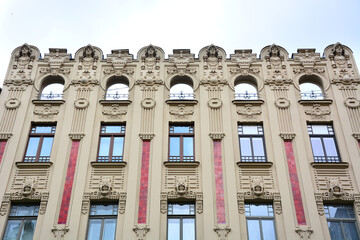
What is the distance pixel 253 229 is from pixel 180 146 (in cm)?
504

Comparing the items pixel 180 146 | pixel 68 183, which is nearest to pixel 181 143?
pixel 180 146

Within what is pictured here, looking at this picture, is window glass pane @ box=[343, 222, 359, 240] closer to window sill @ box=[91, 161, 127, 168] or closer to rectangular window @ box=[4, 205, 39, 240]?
window sill @ box=[91, 161, 127, 168]

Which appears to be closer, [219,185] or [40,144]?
[219,185]

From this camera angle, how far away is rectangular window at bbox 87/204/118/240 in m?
17.0

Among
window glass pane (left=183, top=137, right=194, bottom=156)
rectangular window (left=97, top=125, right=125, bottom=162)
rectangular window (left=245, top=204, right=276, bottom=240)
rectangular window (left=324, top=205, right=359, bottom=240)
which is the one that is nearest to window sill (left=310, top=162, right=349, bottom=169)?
rectangular window (left=324, top=205, right=359, bottom=240)

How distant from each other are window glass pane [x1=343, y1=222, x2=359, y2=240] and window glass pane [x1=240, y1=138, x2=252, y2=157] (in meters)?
4.96

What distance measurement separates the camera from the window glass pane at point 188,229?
1695 cm

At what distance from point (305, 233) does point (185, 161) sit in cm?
574

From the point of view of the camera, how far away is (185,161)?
18.8 meters

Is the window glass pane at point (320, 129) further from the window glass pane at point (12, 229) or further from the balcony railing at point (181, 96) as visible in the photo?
the window glass pane at point (12, 229)

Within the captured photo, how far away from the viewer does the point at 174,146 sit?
65.0 feet

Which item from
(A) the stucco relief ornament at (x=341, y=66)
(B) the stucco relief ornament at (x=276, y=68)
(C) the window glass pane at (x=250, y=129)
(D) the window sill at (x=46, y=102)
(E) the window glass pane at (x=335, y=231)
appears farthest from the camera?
(B) the stucco relief ornament at (x=276, y=68)

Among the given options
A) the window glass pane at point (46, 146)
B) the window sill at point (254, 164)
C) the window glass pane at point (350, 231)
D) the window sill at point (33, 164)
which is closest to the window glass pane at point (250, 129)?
the window sill at point (254, 164)

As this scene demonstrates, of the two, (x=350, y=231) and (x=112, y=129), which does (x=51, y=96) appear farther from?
(x=350, y=231)
